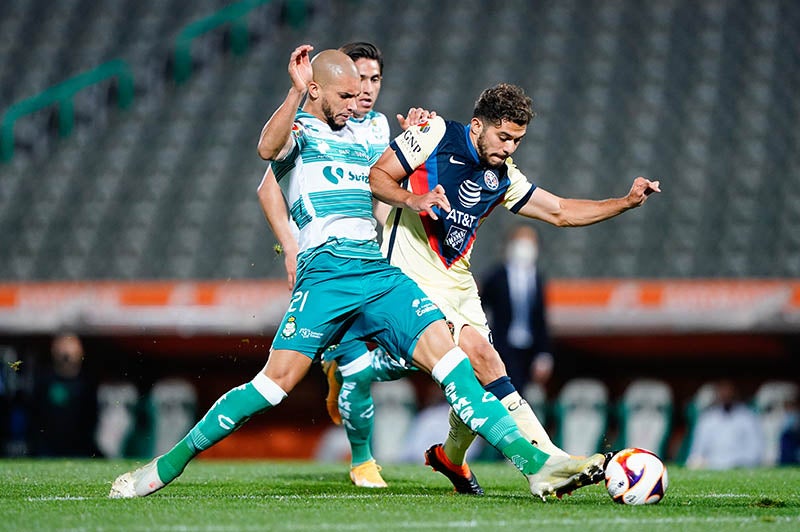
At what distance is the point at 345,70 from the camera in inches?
214

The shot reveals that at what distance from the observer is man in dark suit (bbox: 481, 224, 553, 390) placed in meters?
10.1

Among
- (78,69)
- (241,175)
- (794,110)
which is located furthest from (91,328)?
(794,110)

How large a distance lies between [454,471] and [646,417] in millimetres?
7670

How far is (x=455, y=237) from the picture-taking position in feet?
19.4

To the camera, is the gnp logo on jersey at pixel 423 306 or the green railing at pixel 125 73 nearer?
the gnp logo on jersey at pixel 423 306

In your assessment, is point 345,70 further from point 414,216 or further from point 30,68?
point 30,68

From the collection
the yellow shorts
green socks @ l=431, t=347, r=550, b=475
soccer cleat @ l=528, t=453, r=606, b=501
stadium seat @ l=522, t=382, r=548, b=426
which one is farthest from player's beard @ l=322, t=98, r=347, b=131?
stadium seat @ l=522, t=382, r=548, b=426

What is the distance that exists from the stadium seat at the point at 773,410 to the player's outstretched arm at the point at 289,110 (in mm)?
8325

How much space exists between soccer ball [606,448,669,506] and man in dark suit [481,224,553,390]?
4927mm

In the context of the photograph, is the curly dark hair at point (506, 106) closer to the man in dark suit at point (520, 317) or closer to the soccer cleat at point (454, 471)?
the soccer cleat at point (454, 471)

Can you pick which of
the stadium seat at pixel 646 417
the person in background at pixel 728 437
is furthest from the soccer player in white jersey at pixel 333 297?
the stadium seat at pixel 646 417

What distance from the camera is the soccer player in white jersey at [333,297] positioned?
5129 mm

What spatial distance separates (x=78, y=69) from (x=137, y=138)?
8.16 feet

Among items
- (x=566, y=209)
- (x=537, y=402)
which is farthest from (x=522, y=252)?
(x=566, y=209)
